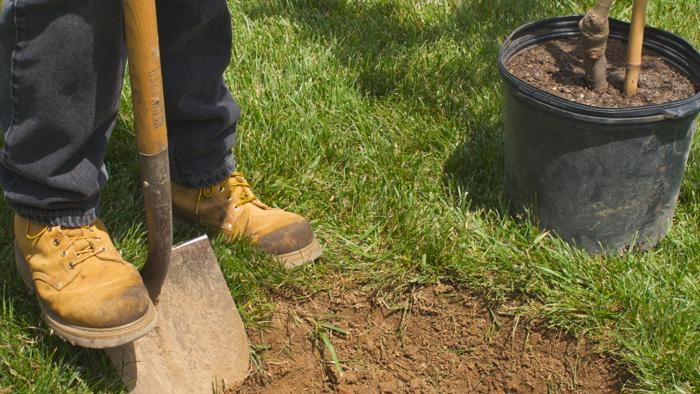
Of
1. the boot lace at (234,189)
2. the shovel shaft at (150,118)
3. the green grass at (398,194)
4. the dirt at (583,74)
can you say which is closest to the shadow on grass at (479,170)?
the green grass at (398,194)

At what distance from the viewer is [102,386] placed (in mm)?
2127

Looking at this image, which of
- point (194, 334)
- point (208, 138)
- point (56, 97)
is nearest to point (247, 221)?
point (208, 138)

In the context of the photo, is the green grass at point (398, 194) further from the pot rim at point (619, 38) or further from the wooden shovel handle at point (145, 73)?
the wooden shovel handle at point (145, 73)

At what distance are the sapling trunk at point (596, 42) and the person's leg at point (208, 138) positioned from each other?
0.97 meters

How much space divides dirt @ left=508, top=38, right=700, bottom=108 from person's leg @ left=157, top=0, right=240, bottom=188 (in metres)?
0.90

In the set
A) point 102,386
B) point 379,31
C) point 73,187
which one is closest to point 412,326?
point 102,386

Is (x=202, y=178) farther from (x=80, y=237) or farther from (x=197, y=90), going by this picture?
(x=80, y=237)

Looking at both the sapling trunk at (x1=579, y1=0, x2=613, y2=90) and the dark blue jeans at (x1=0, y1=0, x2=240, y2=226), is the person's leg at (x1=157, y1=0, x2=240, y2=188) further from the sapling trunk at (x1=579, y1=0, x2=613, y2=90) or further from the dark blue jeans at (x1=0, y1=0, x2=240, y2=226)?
the sapling trunk at (x1=579, y1=0, x2=613, y2=90)

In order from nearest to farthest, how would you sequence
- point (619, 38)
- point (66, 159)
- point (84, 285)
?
1. point (66, 159)
2. point (84, 285)
3. point (619, 38)

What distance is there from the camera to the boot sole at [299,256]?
8.11 ft

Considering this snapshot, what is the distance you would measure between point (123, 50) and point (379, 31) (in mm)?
1725

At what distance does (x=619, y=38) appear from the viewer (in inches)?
110

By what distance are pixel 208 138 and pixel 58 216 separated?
0.49m

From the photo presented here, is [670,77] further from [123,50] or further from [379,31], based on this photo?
[123,50]
